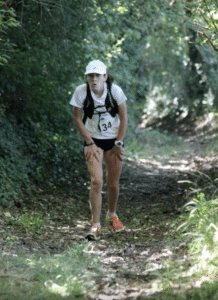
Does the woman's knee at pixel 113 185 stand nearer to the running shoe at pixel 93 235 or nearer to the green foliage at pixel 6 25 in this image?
the running shoe at pixel 93 235

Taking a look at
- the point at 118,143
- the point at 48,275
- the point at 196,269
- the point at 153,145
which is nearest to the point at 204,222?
the point at 196,269

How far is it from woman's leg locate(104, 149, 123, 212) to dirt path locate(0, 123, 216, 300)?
40 cm

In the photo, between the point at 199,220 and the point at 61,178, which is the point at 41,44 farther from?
the point at 199,220

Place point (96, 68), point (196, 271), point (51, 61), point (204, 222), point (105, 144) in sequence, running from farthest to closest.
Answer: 1. point (51, 61)
2. point (105, 144)
3. point (96, 68)
4. point (204, 222)
5. point (196, 271)

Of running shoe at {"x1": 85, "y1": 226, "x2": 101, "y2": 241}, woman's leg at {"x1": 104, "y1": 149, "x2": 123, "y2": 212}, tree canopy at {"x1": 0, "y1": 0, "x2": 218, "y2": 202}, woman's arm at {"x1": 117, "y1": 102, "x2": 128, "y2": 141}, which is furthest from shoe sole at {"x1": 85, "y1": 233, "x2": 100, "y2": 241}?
tree canopy at {"x1": 0, "y1": 0, "x2": 218, "y2": 202}

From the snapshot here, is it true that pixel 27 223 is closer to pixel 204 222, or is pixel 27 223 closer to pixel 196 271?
pixel 204 222

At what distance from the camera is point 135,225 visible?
18.8 feet

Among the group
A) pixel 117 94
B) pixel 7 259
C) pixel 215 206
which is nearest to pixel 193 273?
pixel 215 206

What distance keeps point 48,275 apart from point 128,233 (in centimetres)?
215

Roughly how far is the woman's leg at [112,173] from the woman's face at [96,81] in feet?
2.71

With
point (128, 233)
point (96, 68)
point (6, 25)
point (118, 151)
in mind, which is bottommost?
point (128, 233)

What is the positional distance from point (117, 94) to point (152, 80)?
14571 mm

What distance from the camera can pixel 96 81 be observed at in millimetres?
4746

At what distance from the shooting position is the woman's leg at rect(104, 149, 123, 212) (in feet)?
17.2
